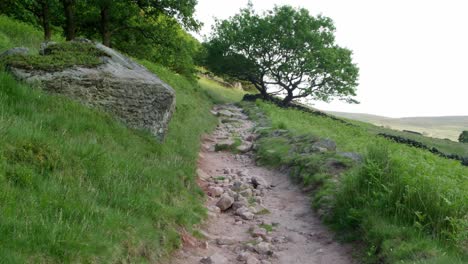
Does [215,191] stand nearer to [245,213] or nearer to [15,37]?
[245,213]

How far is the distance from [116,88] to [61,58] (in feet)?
5.21

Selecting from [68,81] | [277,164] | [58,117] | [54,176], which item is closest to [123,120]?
[68,81]

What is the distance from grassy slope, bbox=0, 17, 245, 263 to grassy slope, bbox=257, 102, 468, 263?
3.34 metres

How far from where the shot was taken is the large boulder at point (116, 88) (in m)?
8.59

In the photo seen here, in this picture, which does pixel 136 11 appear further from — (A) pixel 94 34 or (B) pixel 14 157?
(B) pixel 14 157

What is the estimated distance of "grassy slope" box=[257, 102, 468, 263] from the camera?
6.23 metres

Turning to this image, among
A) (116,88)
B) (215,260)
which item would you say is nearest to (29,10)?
(116,88)

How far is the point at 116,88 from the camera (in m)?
9.33

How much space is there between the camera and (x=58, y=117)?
24.0ft

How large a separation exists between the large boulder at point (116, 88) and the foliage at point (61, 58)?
0.10 meters

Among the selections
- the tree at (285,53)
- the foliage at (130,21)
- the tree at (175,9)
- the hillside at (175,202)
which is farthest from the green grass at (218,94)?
the hillside at (175,202)

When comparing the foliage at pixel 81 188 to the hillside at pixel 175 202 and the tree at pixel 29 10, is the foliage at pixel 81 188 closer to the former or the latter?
the hillside at pixel 175 202

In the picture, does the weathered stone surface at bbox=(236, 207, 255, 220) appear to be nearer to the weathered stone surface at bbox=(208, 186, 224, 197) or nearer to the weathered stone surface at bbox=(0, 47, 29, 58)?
the weathered stone surface at bbox=(208, 186, 224, 197)

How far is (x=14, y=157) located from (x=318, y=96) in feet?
140
